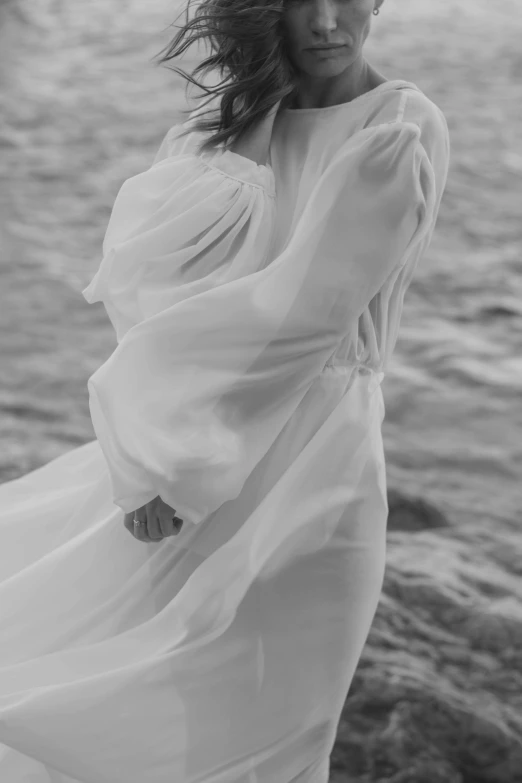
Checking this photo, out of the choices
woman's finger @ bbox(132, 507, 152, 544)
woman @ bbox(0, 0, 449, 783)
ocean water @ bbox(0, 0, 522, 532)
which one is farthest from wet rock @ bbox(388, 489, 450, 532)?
woman's finger @ bbox(132, 507, 152, 544)

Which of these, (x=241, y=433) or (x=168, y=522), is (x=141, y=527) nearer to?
(x=168, y=522)

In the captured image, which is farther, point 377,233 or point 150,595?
point 150,595

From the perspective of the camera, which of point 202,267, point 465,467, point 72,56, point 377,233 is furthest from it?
point 72,56

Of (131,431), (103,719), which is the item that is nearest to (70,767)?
(103,719)

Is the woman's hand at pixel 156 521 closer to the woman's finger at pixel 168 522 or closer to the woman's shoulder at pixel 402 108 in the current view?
the woman's finger at pixel 168 522

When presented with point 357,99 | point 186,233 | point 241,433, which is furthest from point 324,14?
point 241,433

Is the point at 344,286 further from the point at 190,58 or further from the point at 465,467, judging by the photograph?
the point at 190,58

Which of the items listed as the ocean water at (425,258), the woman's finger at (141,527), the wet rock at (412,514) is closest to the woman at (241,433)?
the woman's finger at (141,527)

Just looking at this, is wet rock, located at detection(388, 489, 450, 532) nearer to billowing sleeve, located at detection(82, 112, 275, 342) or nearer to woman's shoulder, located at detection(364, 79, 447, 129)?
billowing sleeve, located at detection(82, 112, 275, 342)

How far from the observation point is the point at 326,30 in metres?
1.65

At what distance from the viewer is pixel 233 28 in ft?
5.44

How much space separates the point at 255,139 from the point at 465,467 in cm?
277

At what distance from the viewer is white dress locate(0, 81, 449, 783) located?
164 cm

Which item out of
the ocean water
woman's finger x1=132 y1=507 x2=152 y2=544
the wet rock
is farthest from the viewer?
the ocean water
